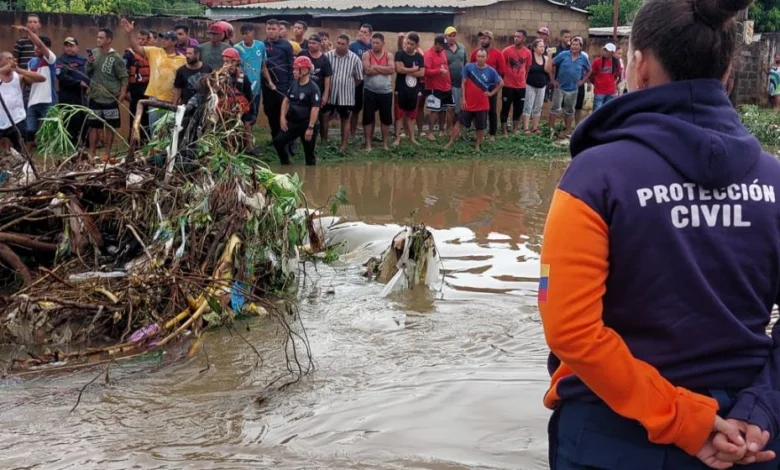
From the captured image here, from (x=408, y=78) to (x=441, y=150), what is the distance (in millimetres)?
1278

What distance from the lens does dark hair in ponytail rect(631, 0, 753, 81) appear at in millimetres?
2041

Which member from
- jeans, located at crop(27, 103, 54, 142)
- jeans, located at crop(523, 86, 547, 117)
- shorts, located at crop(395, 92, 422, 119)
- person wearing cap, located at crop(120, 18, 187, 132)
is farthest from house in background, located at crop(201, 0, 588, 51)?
jeans, located at crop(27, 103, 54, 142)

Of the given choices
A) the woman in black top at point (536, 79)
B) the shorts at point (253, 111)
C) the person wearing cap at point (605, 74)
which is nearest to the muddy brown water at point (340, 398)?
the shorts at point (253, 111)

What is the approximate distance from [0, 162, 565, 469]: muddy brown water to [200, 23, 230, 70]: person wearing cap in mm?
6492

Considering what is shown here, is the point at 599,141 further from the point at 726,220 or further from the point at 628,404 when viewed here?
the point at 628,404

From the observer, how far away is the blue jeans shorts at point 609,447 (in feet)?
6.74

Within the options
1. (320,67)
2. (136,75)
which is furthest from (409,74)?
(136,75)

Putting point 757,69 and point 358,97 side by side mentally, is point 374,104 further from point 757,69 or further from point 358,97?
point 757,69

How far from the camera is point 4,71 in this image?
1166 centimetres

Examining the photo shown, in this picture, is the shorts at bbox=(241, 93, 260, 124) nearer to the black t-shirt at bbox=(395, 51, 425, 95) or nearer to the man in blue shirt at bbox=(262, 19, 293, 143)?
the man in blue shirt at bbox=(262, 19, 293, 143)

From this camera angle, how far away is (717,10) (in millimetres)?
2021

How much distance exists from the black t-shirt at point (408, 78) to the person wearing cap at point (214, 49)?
10.1 feet

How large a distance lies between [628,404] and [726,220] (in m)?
0.46

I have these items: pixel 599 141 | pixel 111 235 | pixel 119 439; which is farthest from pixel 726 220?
pixel 111 235
